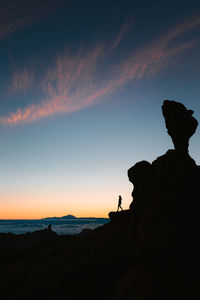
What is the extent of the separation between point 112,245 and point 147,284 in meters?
6.85

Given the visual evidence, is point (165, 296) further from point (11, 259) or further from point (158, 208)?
point (11, 259)

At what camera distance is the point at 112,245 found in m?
20.8

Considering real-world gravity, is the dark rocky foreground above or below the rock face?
below

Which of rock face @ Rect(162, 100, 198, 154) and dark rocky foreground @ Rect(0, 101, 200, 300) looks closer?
dark rocky foreground @ Rect(0, 101, 200, 300)

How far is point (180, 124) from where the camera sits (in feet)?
71.5

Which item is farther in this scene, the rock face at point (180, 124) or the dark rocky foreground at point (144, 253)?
the rock face at point (180, 124)

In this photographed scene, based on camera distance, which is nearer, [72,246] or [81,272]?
[81,272]

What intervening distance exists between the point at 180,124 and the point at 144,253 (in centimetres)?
1220

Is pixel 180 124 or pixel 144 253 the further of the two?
pixel 180 124

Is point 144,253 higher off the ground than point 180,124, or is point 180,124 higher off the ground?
point 180,124

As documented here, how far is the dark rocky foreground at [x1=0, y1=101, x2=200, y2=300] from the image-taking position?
14.6 meters

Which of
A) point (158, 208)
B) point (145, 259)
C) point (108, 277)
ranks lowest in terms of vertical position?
point (108, 277)

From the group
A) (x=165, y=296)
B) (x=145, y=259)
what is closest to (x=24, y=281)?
(x=145, y=259)

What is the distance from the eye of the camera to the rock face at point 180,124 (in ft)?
71.5
